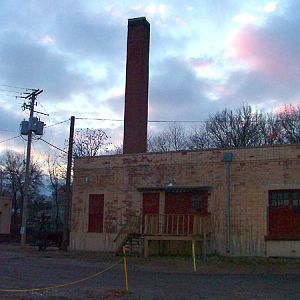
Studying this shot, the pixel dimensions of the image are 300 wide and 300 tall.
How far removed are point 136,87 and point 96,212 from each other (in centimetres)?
888

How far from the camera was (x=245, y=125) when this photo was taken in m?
55.0

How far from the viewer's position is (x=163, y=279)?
16.6m

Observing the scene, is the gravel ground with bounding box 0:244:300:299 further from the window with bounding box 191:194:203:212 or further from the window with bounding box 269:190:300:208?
the window with bounding box 191:194:203:212

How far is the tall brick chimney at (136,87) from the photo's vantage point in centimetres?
3322

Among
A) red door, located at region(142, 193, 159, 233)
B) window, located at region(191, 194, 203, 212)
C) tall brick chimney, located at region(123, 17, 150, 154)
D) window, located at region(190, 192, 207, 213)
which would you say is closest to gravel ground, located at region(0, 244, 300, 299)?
window, located at region(190, 192, 207, 213)

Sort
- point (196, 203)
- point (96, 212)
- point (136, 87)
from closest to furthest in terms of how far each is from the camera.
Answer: point (196, 203), point (96, 212), point (136, 87)

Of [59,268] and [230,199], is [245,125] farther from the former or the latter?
[59,268]

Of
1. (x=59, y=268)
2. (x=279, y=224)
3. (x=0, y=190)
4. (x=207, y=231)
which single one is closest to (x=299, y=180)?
(x=279, y=224)

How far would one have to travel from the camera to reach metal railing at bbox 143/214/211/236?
25744 millimetres

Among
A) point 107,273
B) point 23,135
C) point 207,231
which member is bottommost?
point 107,273

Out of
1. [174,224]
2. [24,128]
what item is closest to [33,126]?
[24,128]

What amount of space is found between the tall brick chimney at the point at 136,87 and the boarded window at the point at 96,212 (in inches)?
158

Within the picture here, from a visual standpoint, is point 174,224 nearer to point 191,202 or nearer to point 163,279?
point 191,202

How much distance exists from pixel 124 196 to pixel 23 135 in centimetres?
1380
